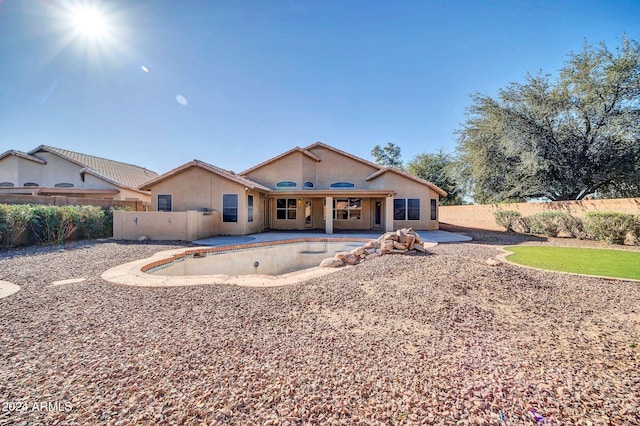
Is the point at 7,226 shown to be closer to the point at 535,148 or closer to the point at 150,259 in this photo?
the point at 150,259

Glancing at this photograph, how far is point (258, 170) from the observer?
2098 cm

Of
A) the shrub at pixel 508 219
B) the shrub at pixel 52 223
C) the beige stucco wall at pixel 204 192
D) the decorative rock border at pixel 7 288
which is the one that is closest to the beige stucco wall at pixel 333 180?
the shrub at pixel 508 219

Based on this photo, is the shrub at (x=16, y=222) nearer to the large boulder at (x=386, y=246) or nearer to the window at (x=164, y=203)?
the window at (x=164, y=203)

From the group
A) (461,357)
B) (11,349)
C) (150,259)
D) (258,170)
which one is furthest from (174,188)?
(461,357)

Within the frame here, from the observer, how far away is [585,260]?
8.73 m

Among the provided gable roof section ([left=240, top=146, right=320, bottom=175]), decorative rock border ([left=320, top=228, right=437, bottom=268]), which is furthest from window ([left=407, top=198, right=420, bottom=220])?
decorative rock border ([left=320, top=228, right=437, bottom=268])

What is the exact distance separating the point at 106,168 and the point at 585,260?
110 feet

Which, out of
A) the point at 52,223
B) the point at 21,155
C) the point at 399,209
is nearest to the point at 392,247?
the point at 399,209

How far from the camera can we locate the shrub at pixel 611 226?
12.2 m

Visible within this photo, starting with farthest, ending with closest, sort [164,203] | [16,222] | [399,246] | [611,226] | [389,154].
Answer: [389,154], [164,203], [611,226], [16,222], [399,246]

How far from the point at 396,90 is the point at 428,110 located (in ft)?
16.0

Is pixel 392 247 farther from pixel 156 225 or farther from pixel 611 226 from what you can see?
pixel 156 225

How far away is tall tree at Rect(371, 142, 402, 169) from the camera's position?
42.3 m

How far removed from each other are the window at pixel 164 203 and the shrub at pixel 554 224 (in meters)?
23.2
